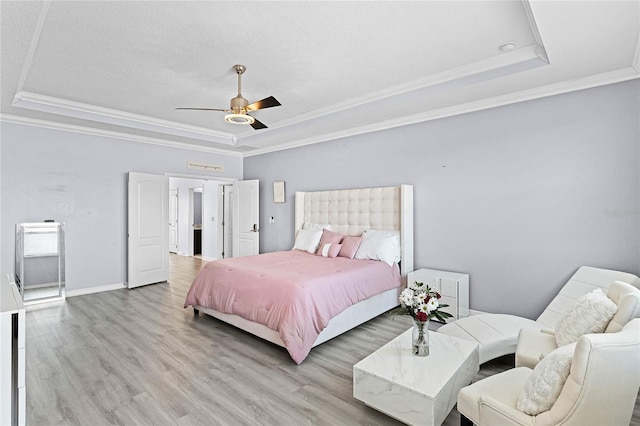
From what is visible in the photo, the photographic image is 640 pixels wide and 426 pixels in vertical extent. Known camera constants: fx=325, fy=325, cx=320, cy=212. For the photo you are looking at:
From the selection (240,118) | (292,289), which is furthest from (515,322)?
(240,118)

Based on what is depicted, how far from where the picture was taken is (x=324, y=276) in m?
3.42

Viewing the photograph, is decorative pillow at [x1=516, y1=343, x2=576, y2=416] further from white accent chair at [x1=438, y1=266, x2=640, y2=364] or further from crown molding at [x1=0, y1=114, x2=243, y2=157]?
crown molding at [x1=0, y1=114, x2=243, y2=157]

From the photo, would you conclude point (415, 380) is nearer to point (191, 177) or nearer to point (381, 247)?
point (381, 247)

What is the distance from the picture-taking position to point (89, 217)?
5.21 metres

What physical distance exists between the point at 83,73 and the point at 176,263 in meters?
5.51

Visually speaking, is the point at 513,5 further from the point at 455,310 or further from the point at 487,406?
the point at 455,310

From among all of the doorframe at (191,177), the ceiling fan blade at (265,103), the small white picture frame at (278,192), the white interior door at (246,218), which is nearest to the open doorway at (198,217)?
the doorframe at (191,177)

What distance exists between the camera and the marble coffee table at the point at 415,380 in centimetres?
193

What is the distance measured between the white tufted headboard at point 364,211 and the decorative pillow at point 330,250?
48 centimetres

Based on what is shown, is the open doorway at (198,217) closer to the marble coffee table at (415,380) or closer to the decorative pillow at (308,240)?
the decorative pillow at (308,240)

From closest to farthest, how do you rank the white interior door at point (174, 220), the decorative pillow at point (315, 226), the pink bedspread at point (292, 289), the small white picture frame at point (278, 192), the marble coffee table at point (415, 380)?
the marble coffee table at point (415, 380), the pink bedspread at point (292, 289), the decorative pillow at point (315, 226), the small white picture frame at point (278, 192), the white interior door at point (174, 220)

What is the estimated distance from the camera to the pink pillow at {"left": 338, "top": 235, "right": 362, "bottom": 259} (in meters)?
4.52

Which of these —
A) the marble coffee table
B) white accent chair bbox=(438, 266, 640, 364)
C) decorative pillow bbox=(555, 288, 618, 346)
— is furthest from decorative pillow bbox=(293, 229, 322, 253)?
decorative pillow bbox=(555, 288, 618, 346)

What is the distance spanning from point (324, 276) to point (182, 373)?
1.55 m
